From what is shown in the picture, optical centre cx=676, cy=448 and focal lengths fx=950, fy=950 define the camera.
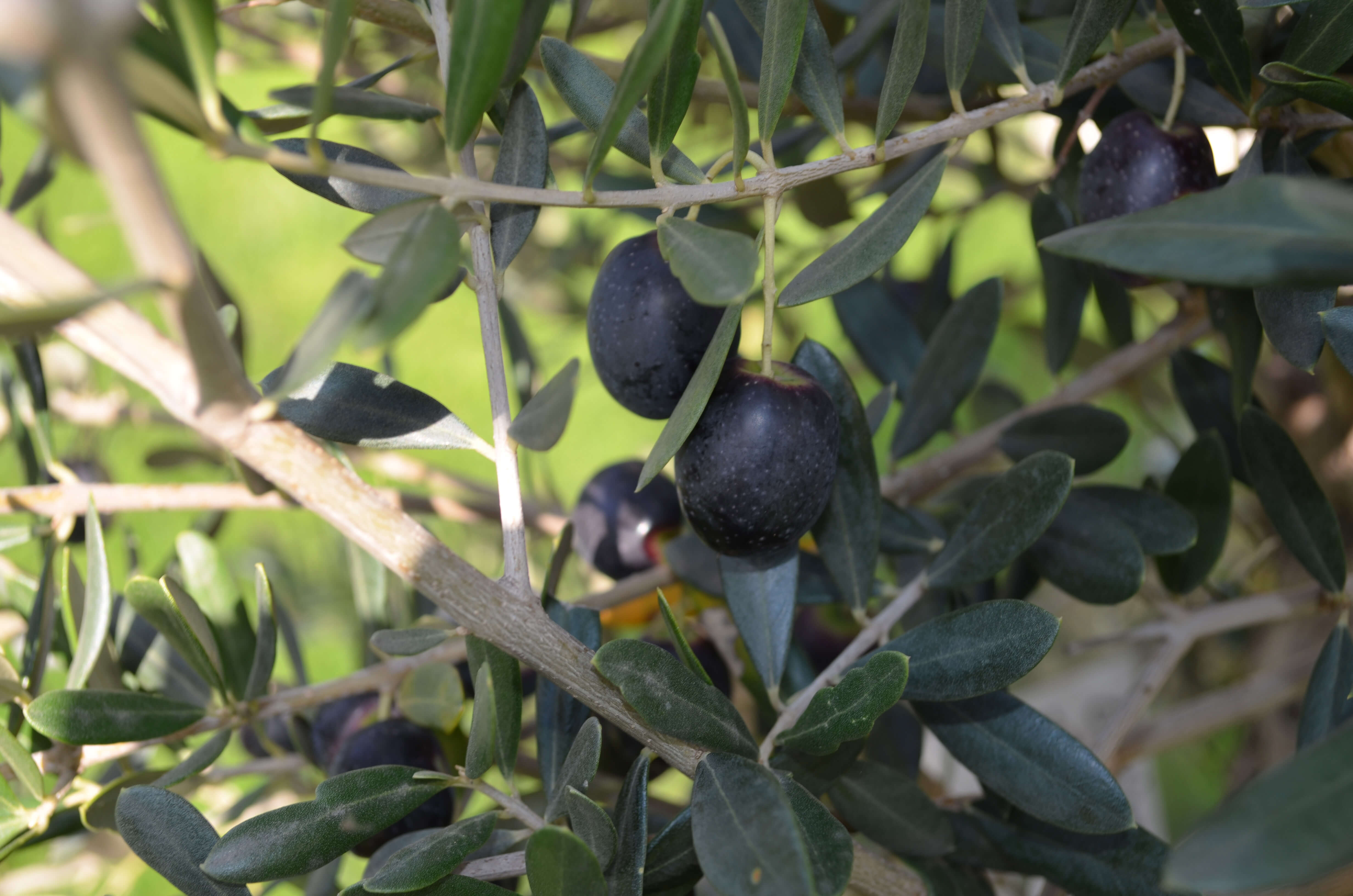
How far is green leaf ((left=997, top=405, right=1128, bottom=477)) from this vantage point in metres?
0.61

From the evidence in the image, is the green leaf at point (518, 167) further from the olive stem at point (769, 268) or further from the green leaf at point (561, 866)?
the green leaf at point (561, 866)

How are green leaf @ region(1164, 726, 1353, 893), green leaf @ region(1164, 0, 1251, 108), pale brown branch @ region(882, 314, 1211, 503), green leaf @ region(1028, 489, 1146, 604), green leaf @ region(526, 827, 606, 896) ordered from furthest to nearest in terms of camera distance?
pale brown branch @ region(882, 314, 1211, 503) < green leaf @ region(1028, 489, 1146, 604) < green leaf @ region(1164, 0, 1251, 108) < green leaf @ region(526, 827, 606, 896) < green leaf @ region(1164, 726, 1353, 893)

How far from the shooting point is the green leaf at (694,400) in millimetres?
342

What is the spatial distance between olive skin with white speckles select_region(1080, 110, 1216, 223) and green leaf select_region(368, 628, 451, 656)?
0.38 metres

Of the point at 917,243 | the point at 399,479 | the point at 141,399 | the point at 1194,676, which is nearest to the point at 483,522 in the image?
the point at 399,479

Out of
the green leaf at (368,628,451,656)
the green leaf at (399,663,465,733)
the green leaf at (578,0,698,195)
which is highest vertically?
the green leaf at (578,0,698,195)

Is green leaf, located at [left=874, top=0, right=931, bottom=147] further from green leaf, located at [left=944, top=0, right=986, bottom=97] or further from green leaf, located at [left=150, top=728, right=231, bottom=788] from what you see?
green leaf, located at [left=150, top=728, right=231, bottom=788]

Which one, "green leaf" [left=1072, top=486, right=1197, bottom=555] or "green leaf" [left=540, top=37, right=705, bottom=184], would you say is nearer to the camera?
"green leaf" [left=540, top=37, right=705, bottom=184]

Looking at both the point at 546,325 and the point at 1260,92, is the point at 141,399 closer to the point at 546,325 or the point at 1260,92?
the point at 546,325

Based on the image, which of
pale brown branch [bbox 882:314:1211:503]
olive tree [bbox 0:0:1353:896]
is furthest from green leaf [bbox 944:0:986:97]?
pale brown branch [bbox 882:314:1211:503]

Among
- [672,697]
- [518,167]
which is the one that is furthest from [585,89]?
[672,697]

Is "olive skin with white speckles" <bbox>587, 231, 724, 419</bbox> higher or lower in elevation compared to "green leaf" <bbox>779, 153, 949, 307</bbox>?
lower

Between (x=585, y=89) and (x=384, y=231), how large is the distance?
0.14 metres

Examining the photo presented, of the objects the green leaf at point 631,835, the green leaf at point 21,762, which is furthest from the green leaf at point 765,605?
the green leaf at point 21,762
